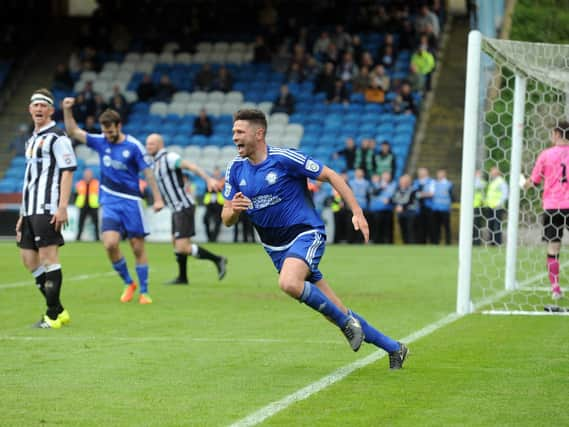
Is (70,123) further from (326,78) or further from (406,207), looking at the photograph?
(326,78)

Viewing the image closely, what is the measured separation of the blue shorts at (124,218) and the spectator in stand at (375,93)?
19.0 m

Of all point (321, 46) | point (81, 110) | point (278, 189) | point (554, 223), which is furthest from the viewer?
point (321, 46)

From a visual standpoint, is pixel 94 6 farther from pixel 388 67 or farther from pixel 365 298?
pixel 365 298

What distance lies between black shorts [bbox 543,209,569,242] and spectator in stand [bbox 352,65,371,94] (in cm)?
1911

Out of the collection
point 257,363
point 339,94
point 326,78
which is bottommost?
point 257,363

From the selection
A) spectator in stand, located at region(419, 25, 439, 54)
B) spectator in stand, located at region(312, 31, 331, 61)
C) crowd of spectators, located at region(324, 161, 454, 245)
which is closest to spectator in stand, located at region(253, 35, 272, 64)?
spectator in stand, located at region(312, 31, 331, 61)

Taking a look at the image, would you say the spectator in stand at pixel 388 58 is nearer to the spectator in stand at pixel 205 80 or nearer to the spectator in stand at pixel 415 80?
the spectator in stand at pixel 415 80

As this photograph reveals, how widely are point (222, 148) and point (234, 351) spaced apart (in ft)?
74.0

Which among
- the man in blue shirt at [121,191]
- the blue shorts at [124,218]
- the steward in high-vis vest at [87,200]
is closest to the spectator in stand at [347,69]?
the steward in high-vis vest at [87,200]

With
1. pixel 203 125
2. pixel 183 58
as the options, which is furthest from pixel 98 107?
pixel 183 58

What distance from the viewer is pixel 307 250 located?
762 cm

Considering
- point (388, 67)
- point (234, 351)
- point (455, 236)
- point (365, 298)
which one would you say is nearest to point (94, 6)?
point (388, 67)

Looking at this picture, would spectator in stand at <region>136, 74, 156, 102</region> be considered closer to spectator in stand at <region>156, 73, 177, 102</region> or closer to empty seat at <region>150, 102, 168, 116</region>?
spectator in stand at <region>156, 73, 177, 102</region>

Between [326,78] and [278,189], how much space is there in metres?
24.4
